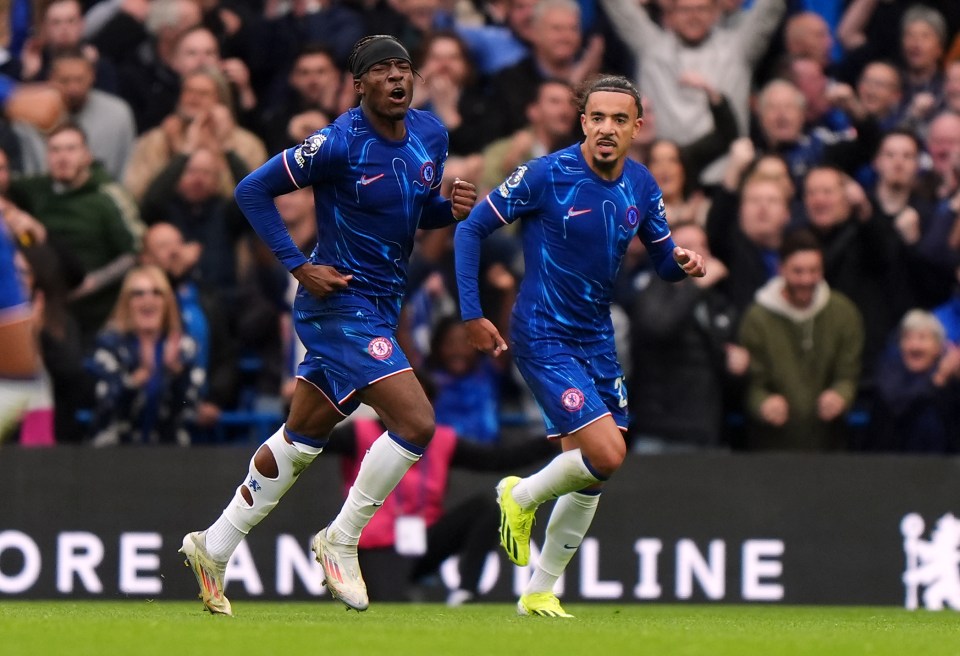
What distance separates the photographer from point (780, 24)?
52.2ft

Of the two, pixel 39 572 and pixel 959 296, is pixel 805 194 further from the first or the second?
pixel 39 572

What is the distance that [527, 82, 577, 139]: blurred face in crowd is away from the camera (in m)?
14.0

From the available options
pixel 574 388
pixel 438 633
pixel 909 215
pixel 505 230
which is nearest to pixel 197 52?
pixel 505 230

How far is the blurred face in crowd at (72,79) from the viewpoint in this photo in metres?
14.3

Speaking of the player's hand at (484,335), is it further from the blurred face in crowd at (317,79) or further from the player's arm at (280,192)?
the blurred face in crowd at (317,79)

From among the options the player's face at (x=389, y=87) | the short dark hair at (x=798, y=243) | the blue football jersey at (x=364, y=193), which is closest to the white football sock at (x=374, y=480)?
the blue football jersey at (x=364, y=193)

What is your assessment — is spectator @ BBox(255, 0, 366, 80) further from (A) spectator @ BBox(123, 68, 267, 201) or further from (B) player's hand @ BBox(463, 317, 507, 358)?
(B) player's hand @ BBox(463, 317, 507, 358)

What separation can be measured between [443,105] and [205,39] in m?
1.83

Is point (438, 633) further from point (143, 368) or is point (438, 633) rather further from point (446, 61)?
point (446, 61)

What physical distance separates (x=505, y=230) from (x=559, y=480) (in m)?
4.32

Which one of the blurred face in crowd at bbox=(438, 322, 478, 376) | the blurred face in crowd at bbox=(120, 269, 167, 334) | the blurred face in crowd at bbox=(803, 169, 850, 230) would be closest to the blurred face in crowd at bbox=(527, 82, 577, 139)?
the blurred face in crowd at bbox=(803, 169, 850, 230)

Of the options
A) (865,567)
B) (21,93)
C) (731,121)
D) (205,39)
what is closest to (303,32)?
(205,39)

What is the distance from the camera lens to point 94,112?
14461 mm

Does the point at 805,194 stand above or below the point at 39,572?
above
